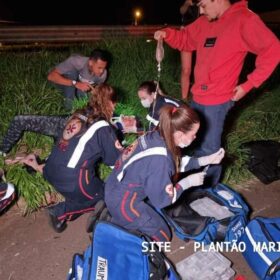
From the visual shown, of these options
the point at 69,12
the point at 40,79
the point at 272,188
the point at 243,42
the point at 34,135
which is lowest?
the point at 69,12

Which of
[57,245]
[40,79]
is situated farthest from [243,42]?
[40,79]

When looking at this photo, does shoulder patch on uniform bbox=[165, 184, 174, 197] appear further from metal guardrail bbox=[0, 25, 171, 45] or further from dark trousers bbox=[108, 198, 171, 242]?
metal guardrail bbox=[0, 25, 171, 45]

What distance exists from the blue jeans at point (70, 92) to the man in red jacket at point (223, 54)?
1803 mm

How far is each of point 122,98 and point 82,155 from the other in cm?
217

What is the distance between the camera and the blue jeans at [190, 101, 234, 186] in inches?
117

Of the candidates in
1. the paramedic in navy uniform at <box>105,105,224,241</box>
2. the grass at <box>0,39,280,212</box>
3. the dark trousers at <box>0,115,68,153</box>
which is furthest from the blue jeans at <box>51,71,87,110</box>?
the paramedic in navy uniform at <box>105,105,224,241</box>

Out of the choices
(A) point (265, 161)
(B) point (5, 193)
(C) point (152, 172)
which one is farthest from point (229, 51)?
(B) point (5, 193)

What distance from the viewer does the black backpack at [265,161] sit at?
388cm

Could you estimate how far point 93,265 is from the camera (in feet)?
7.02

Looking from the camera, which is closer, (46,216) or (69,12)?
(46,216)

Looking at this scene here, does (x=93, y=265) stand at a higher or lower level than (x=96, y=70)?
lower

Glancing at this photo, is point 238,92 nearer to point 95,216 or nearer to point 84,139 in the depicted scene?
point 84,139

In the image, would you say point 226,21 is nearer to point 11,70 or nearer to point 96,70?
point 96,70

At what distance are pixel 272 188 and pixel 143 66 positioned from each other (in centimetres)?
291
